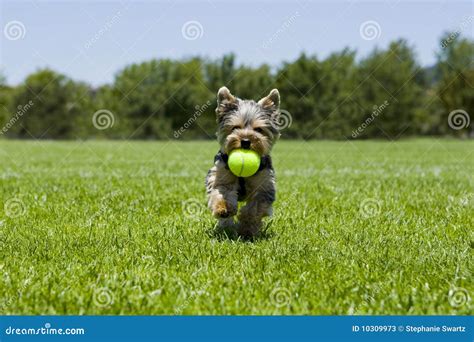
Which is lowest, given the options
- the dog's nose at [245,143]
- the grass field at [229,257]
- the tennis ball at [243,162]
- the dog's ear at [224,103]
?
the grass field at [229,257]

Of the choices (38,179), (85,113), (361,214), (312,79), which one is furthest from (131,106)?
(361,214)

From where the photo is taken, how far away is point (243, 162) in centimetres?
576

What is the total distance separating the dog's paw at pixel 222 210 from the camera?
5.78 m

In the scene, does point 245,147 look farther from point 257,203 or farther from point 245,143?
point 257,203

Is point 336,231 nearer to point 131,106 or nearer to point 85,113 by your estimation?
point 131,106

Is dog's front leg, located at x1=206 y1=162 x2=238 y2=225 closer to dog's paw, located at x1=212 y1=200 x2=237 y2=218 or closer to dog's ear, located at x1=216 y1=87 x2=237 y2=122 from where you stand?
dog's paw, located at x1=212 y1=200 x2=237 y2=218

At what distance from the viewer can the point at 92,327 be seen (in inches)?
142

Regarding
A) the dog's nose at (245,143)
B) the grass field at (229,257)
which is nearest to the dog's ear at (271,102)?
the dog's nose at (245,143)

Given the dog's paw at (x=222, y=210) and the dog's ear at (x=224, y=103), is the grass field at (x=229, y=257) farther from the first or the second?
the dog's ear at (x=224, y=103)

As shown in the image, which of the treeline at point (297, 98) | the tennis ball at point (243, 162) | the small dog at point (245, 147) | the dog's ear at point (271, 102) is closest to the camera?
the tennis ball at point (243, 162)

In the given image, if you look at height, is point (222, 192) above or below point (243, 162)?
below

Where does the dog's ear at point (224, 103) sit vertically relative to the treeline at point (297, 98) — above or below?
below

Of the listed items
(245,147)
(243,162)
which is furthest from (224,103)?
(243,162)

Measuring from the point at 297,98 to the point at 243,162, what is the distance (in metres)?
50.6
